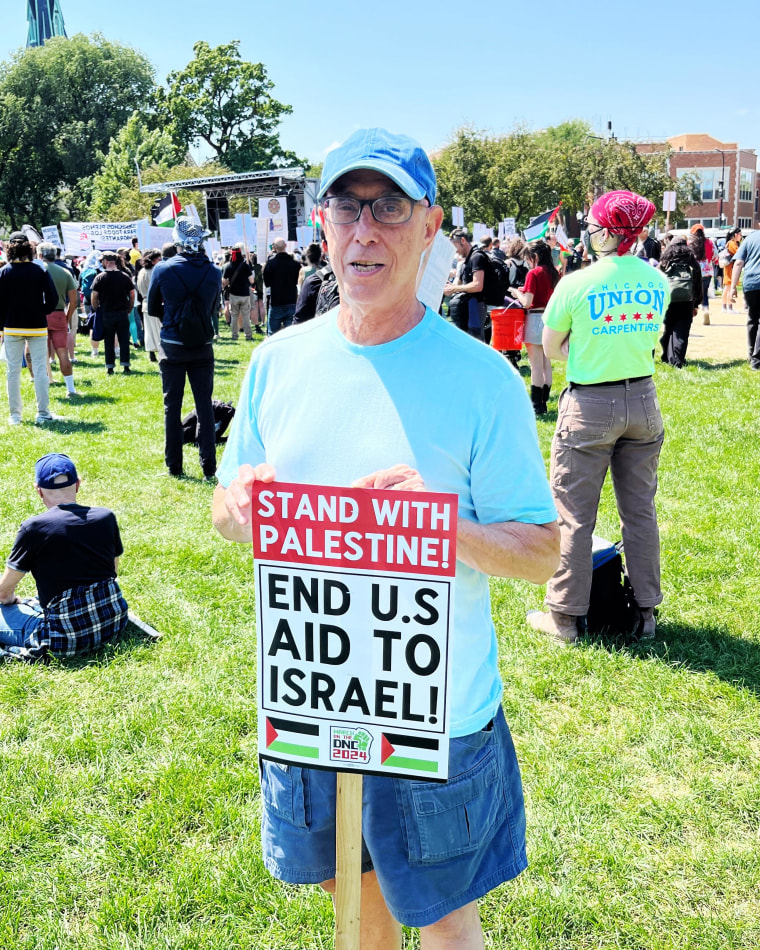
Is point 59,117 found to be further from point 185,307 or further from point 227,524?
point 227,524

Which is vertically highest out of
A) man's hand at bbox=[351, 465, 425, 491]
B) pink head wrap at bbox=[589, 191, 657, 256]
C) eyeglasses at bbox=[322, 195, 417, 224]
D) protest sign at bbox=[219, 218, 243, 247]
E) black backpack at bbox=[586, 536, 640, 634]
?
protest sign at bbox=[219, 218, 243, 247]

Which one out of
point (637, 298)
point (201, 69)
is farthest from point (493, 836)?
point (201, 69)

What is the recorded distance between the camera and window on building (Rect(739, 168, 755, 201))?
87438 millimetres

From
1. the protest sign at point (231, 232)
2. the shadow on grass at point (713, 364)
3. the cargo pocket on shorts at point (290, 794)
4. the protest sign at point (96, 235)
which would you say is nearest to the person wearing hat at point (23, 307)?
the cargo pocket on shorts at point (290, 794)

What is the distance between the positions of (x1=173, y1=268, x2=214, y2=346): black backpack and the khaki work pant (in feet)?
12.9

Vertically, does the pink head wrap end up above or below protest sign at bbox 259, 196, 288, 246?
below

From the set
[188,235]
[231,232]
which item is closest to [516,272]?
[188,235]

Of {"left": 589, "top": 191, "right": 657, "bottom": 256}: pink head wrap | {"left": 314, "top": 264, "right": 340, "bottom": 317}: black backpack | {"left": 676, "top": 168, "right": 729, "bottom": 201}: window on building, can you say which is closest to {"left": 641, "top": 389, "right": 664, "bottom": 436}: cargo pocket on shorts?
{"left": 589, "top": 191, "right": 657, "bottom": 256}: pink head wrap

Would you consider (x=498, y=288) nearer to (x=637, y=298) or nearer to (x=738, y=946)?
(x=637, y=298)

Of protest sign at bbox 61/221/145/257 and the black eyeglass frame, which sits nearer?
the black eyeglass frame

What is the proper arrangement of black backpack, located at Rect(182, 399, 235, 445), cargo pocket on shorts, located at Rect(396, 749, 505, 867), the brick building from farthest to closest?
the brick building
black backpack, located at Rect(182, 399, 235, 445)
cargo pocket on shorts, located at Rect(396, 749, 505, 867)

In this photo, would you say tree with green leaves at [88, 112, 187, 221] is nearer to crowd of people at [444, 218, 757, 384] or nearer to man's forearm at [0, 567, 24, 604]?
crowd of people at [444, 218, 757, 384]

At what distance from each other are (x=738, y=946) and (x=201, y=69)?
2970 inches

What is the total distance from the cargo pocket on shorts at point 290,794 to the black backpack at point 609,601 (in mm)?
2930
